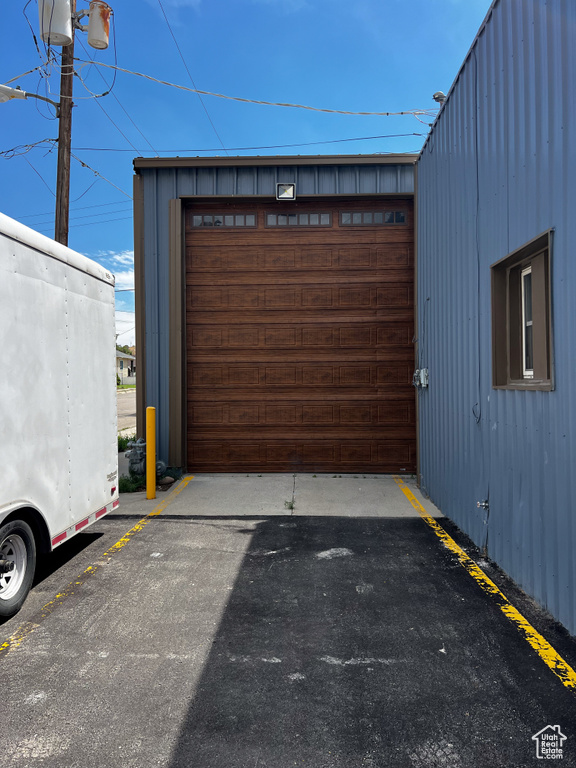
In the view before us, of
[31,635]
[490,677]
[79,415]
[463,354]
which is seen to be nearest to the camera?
[490,677]

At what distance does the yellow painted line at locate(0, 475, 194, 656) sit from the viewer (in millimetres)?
3678

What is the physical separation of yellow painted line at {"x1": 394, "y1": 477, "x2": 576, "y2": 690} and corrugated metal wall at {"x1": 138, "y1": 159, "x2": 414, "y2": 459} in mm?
5379

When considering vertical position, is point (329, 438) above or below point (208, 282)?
below

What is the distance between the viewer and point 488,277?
5.16 meters

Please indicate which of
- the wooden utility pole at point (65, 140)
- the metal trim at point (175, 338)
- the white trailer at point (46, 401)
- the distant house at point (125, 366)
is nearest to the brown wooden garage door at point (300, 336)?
the metal trim at point (175, 338)

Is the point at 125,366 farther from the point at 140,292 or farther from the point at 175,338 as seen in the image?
the point at 175,338

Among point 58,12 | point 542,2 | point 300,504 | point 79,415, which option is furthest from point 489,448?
point 58,12

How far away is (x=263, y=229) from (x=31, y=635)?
24.5 ft

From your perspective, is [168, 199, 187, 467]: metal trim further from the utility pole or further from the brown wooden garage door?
the utility pole

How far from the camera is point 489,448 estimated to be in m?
5.20

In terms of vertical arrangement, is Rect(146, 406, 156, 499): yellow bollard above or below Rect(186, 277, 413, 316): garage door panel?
below

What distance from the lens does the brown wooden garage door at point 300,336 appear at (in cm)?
923

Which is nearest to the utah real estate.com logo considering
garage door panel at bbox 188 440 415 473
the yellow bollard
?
the yellow bollard

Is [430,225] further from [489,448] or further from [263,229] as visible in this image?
[489,448]
